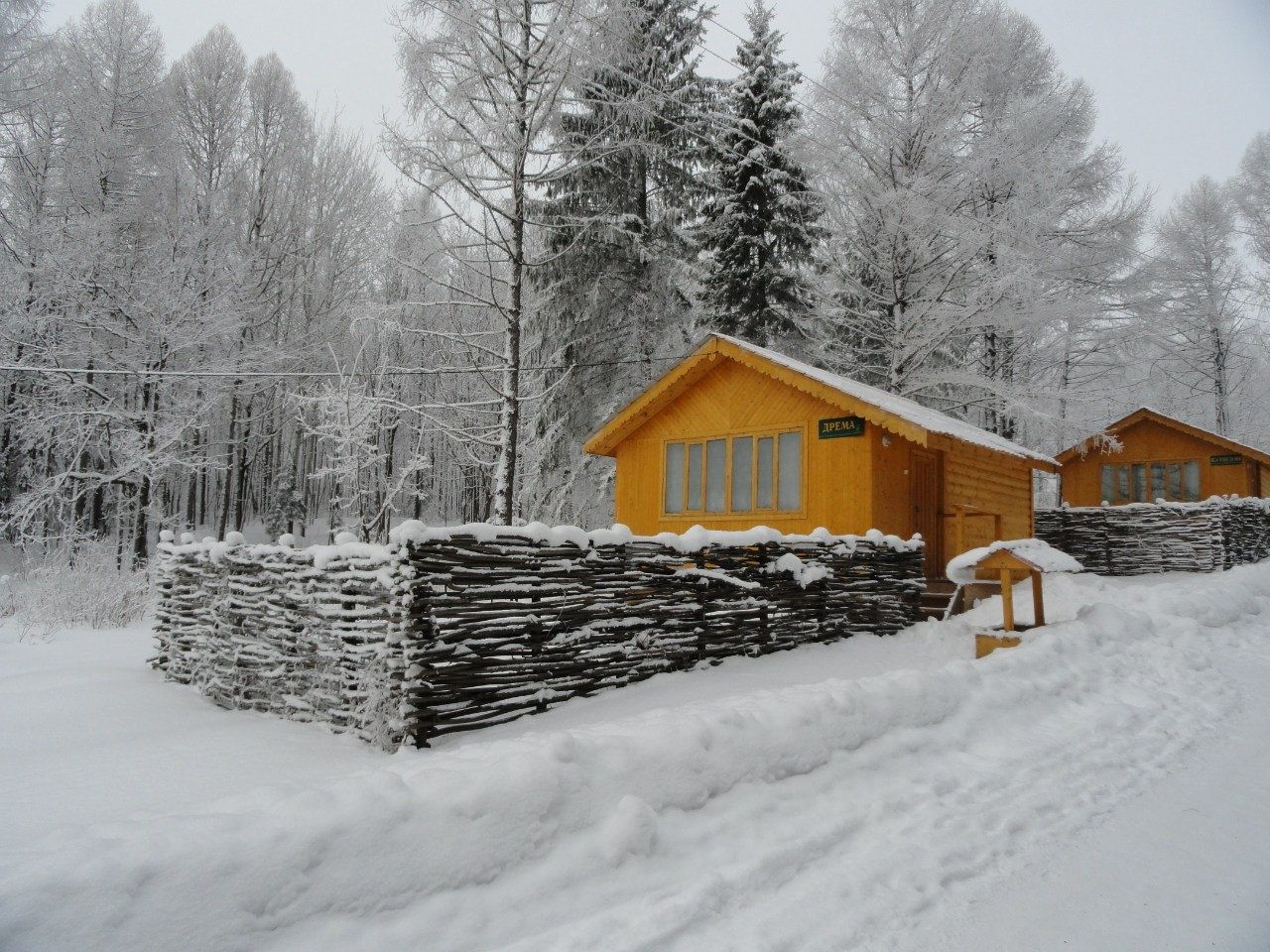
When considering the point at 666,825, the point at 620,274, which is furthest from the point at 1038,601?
the point at 620,274

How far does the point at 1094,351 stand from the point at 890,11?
9.86 metres

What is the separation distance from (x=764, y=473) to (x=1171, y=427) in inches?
626

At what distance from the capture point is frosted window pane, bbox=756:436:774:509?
11.6 m

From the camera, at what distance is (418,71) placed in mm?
10984

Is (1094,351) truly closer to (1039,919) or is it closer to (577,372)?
(577,372)

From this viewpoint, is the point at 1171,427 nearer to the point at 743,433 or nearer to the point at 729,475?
the point at 743,433

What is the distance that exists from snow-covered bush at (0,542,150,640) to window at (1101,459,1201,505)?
81.1 feet

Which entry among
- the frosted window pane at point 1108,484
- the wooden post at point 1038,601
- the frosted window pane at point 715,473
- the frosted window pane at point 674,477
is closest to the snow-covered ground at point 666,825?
the wooden post at point 1038,601

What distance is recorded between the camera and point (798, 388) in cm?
1117

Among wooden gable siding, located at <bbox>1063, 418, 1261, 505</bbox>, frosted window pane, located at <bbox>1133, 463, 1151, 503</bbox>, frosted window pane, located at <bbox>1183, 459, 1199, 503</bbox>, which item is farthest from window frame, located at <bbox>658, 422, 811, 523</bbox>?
frosted window pane, located at <bbox>1183, 459, 1199, 503</bbox>

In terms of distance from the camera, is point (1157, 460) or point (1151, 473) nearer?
point (1157, 460)

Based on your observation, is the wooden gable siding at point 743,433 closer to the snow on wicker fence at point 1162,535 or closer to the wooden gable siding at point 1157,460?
the snow on wicker fence at point 1162,535

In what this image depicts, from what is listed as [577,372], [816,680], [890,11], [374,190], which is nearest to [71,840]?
[816,680]

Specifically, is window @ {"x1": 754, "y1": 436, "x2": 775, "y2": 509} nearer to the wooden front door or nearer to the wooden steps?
the wooden front door
